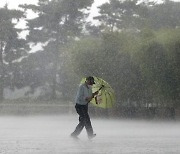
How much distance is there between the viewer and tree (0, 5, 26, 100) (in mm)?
53438

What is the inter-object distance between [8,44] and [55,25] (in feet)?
16.1

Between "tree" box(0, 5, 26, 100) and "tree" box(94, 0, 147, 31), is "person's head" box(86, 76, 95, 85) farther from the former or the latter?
"tree" box(94, 0, 147, 31)

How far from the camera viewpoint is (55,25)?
179ft

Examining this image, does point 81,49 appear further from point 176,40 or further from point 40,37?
point 40,37

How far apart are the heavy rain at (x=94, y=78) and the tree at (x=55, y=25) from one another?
0.10m

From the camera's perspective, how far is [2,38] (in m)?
53.3

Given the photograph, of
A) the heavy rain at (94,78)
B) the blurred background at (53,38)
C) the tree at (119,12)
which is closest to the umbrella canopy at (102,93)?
the heavy rain at (94,78)

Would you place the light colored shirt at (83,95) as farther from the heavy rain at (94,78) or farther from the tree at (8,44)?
the tree at (8,44)

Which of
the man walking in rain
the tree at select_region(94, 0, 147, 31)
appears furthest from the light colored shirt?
the tree at select_region(94, 0, 147, 31)

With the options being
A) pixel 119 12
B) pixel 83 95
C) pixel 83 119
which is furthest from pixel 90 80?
pixel 119 12

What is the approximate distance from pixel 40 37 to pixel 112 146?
44190 mm

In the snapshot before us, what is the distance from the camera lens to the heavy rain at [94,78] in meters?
13.5

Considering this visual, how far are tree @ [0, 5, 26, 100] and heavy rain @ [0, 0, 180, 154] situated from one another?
3.8 inches

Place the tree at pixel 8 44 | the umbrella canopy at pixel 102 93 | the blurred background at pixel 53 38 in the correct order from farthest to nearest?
1. the tree at pixel 8 44
2. the blurred background at pixel 53 38
3. the umbrella canopy at pixel 102 93
